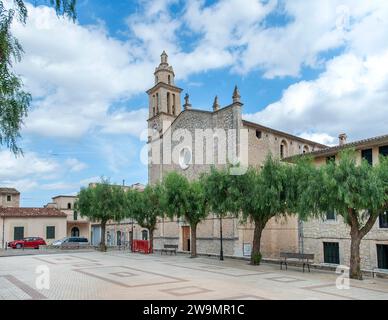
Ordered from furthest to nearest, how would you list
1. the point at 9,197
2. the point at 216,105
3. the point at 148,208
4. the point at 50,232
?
the point at 9,197 < the point at 50,232 < the point at 216,105 < the point at 148,208

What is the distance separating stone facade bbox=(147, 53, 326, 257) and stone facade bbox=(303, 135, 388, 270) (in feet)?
7.16

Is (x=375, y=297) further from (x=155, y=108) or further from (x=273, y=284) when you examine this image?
(x=155, y=108)

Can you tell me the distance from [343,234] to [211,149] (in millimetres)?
14459

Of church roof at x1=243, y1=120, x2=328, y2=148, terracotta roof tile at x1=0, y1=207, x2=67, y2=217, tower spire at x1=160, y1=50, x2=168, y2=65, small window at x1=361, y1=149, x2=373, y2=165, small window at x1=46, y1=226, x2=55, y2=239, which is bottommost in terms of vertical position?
small window at x1=46, y1=226, x2=55, y2=239

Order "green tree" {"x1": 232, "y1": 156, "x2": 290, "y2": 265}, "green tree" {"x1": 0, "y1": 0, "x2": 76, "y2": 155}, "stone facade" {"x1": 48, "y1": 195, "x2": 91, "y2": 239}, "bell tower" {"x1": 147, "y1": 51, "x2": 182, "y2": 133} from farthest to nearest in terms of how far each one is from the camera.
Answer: "stone facade" {"x1": 48, "y1": 195, "x2": 91, "y2": 239}, "bell tower" {"x1": 147, "y1": 51, "x2": 182, "y2": 133}, "green tree" {"x1": 232, "y1": 156, "x2": 290, "y2": 265}, "green tree" {"x1": 0, "y1": 0, "x2": 76, "y2": 155}

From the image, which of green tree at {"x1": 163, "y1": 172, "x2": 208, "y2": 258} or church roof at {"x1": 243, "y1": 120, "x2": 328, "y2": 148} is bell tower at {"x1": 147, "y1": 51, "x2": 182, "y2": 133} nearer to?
church roof at {"x1": 243, "y1": 120, "x2": 328, "y2": 148}

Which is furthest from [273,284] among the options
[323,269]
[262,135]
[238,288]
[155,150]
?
[155,150]

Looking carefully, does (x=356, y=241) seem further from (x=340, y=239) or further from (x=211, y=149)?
(x=211, y=149)

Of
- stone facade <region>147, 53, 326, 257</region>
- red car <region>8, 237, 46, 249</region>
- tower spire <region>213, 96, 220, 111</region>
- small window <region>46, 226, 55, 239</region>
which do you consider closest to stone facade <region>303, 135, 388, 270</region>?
stone facade <region>147, 53, 326, 257</region>

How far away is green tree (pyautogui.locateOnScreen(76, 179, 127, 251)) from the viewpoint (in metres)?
36.3

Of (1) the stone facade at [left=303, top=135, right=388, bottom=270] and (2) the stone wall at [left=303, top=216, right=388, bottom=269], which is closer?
(1) the stone facade at [left=303, top=135, right=388, bottom=270]

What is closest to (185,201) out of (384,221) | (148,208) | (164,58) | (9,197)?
(148,208)

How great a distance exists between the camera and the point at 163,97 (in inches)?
1666

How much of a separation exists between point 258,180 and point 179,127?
765 inches
